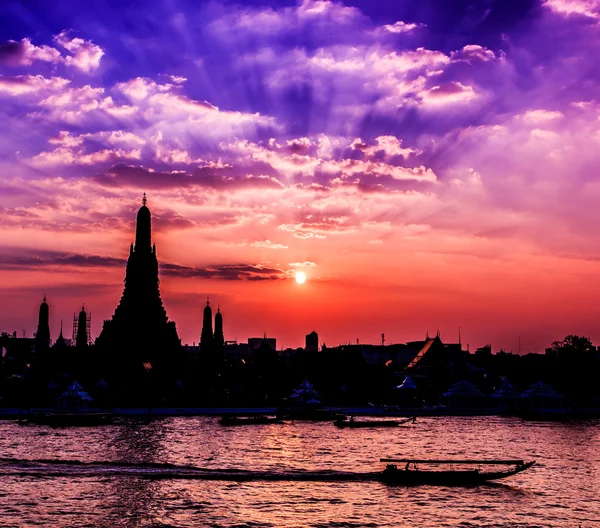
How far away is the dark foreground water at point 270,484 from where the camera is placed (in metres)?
46.1

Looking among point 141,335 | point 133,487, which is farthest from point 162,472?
point 141,335

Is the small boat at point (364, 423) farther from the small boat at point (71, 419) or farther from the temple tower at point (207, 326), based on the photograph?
the temple tower at point (207, 326)

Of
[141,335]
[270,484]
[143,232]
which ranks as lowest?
[270,484]

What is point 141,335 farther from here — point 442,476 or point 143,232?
point 442,476

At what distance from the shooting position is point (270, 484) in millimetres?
56156

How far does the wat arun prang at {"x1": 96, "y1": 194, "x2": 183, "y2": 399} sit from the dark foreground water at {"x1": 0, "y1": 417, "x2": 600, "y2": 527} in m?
31.5

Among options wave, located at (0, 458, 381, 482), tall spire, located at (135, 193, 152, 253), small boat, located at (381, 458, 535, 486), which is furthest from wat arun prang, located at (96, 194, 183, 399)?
small boat, located at (381, 458, 535, 486)

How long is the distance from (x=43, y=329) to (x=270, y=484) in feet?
337

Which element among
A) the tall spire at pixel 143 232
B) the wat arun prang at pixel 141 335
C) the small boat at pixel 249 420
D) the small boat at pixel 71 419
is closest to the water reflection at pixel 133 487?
the small boat at pixel 71 419

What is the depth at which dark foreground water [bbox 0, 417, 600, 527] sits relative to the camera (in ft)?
151

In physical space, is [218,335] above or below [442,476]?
above

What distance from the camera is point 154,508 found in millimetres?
47750

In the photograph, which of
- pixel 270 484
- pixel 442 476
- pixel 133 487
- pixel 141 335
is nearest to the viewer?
pixel 133 487

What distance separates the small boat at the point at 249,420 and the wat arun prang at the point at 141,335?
899 inches
